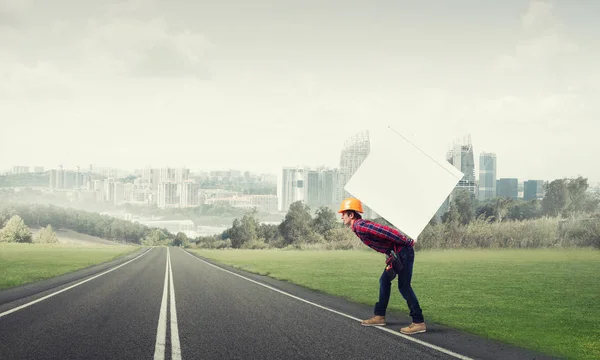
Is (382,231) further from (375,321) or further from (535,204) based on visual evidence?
(535,204)

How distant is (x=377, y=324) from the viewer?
10.5m

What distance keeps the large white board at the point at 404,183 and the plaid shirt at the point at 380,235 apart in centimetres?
22

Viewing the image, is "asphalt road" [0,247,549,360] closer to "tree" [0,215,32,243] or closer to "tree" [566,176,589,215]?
"tree" [566,176,589,215]

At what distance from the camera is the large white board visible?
32.9ft

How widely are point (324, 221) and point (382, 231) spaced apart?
4193 inches

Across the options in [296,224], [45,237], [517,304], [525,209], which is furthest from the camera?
[45,237]

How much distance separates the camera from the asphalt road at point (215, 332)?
25.8 ft

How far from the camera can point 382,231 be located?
383 inches

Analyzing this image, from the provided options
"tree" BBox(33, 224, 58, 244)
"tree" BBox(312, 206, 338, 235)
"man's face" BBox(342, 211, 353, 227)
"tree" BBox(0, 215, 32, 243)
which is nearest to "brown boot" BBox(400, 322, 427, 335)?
"man's face" BBox(342, 211, 353, 227)

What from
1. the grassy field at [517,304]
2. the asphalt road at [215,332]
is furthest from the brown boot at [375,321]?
the grassy field at [517,304]

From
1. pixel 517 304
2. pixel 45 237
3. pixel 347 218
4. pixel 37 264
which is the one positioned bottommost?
pixel 45 237

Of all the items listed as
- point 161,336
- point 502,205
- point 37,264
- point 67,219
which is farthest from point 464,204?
point 67,219

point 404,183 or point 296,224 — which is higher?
point 404,183

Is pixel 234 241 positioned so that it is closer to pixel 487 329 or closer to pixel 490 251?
pixel 490 251
